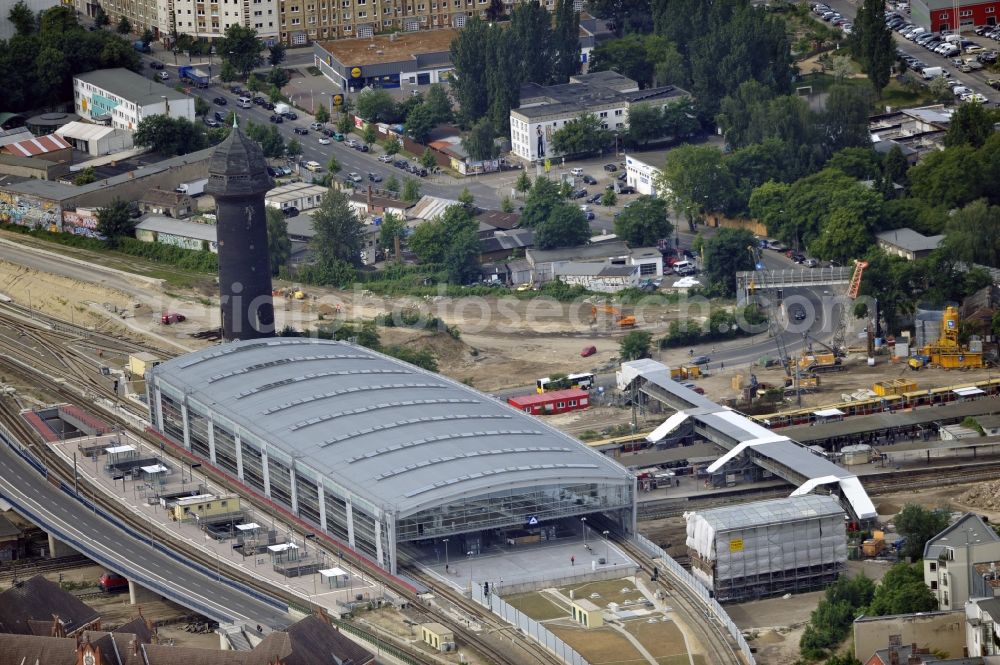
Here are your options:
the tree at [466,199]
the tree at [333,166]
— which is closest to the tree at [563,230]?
the tree at [466,199]

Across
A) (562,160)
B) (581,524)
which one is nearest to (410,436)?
(581,524)

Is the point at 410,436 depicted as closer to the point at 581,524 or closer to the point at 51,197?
the point at 581,524

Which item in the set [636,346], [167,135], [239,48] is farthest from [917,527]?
[239,48]

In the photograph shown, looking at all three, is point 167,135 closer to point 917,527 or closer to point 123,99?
point 123,99

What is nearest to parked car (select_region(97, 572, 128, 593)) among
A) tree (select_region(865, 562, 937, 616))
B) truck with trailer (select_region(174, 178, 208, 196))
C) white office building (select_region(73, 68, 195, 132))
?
tree (select_region(865, 562, 937, 616))

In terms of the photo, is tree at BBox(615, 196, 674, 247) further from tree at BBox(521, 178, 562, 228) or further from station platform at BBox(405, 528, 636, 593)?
station platform at BBox(405, 528, 636, 593)

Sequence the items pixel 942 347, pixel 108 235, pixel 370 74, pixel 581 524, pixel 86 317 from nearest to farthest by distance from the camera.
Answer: pixel 581 524, pixel 942 347, pixel 86 317, pixel 108 235, pixel 370 74

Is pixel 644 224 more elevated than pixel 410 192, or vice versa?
pixel 644 224
